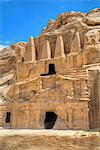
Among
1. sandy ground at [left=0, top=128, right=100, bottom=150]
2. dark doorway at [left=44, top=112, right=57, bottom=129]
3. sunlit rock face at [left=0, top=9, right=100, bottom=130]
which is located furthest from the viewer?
dark doorway at [left=44, top=112, right=57, bottom=129]

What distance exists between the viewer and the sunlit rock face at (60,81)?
2195 centimetres

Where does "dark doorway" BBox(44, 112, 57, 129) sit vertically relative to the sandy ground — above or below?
above

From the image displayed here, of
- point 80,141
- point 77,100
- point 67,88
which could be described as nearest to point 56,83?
point 67,88

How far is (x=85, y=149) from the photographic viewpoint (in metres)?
16.9

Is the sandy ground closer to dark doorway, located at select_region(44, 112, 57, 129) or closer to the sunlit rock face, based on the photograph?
the sunlit rock face

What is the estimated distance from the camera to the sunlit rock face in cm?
2195

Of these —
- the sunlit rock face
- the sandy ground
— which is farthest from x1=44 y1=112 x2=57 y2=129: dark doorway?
the sandy ground

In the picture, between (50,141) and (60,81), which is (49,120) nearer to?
(60,81)

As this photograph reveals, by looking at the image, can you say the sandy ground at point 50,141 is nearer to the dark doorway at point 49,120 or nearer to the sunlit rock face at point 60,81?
the sunlit rock face at point 60,81

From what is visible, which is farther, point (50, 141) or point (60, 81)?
point (60, 81)

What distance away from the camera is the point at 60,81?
79.4 feet

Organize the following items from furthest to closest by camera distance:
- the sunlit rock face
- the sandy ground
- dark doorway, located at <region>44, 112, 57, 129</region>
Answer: dark doorway, located at <region>44, 112, 57, 129</region> → the sunlit rock face → the sandy ground

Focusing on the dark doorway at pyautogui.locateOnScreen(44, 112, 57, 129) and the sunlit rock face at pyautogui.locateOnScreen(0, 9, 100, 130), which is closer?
the sunlit rock face at pyautogui.locateOnScreen(0, 9, 100, 130)

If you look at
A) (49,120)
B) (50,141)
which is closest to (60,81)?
(49,120)
